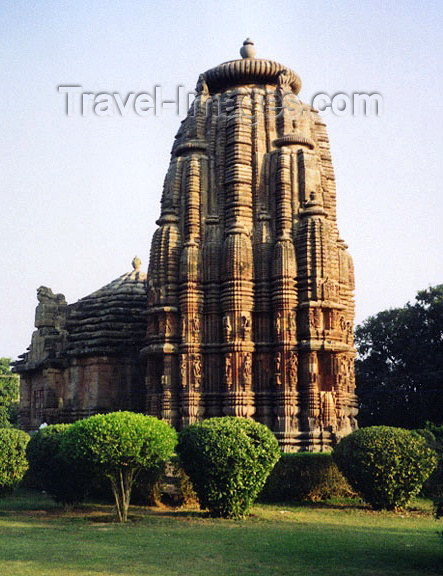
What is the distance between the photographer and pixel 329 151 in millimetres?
25594

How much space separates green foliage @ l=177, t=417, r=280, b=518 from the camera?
15484 mm

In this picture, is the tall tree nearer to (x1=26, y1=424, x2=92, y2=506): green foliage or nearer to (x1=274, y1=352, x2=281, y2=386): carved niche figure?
(x1=274, y1=352, x2=281, y2=386): carved niche figure

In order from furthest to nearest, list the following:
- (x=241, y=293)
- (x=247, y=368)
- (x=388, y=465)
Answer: (x=241, y=293), (x=247, y=368), (x=388, y=465)

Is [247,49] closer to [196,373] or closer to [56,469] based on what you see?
[196,373]

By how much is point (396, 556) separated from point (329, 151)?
17.1 m

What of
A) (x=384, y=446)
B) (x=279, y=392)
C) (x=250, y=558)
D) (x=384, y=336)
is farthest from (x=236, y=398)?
(x=384, y=336)

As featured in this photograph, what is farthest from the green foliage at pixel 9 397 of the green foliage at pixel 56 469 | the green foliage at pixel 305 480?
the green foliage at pixel 305 480

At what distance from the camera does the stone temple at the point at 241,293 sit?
20.8 metres

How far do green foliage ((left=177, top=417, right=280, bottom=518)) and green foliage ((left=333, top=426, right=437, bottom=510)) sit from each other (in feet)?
7.56

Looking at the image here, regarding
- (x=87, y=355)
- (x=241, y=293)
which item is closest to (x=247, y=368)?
(x=241, y=293)

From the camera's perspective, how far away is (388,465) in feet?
55.0

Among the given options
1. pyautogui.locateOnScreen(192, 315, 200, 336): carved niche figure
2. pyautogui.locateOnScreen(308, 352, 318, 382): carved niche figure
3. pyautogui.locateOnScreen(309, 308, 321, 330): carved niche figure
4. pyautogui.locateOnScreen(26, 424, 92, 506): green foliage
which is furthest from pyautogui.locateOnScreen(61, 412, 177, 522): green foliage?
pyautogui.locateOnScreen(309, 308, 321, 330): carved niche figure

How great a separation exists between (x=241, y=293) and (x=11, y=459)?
785cm

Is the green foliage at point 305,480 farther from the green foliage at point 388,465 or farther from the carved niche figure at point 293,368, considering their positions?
the carved niche figure at point 293,368
